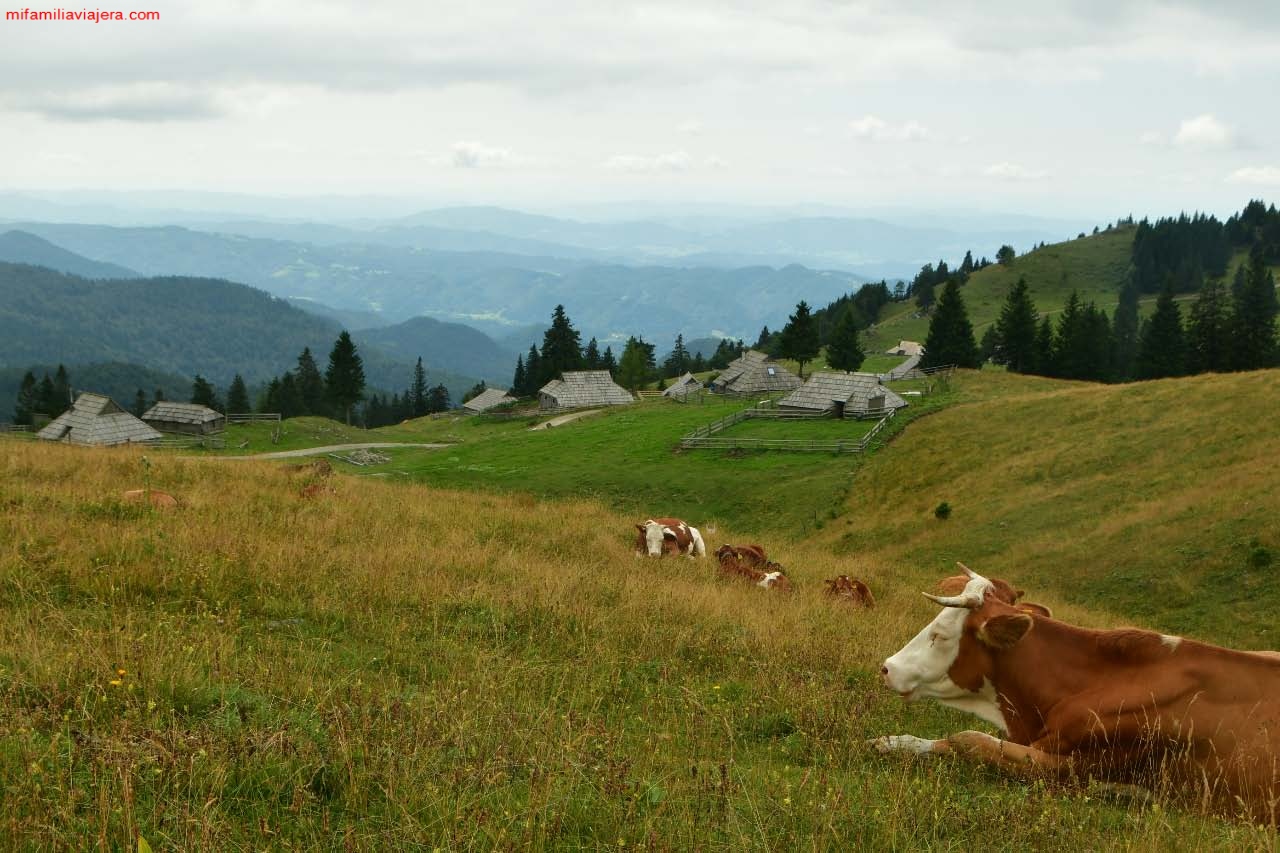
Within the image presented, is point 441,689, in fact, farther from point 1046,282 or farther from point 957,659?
point 1046,282

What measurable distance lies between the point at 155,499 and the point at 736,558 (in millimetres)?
9875

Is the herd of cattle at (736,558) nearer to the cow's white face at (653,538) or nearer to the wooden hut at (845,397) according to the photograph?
the cow's white face at (653,538)

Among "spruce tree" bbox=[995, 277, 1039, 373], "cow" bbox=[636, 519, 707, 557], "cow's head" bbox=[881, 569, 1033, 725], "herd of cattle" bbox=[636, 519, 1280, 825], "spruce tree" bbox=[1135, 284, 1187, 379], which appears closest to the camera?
"herd of cattle" bbox=[636, 519, 1280, 825]

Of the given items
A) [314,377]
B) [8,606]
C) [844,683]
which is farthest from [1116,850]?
[314,377]

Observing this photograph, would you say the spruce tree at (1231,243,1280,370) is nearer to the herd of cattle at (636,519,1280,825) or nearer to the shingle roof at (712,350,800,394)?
the shingle roof at (712,350,800,394)

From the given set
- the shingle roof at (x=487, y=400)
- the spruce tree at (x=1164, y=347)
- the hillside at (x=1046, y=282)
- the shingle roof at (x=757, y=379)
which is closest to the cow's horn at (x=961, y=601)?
the shingle roof at (x=757, y=379)

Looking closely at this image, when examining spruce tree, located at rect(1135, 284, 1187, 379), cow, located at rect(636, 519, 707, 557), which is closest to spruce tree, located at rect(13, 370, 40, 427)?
cow, located at rect(636, 519, 707, 557)

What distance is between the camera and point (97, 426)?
207 feet

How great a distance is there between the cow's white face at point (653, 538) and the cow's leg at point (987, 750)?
988 cm

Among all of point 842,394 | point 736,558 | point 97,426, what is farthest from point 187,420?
point 736,558

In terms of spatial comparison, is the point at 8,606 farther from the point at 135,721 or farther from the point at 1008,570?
the point at 1008,570

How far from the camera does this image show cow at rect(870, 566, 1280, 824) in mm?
5746

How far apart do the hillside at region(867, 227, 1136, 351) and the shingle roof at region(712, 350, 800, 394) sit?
4560 centimetres

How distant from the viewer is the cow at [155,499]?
39.3 ft
